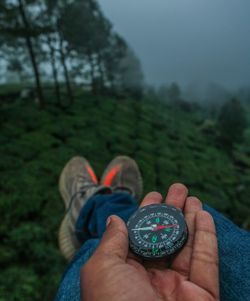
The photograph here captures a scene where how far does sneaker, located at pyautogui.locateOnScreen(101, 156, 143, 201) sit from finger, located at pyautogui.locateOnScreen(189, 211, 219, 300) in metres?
2.82

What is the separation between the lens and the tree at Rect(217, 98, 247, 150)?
2514 centimetres

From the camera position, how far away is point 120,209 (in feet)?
10.5

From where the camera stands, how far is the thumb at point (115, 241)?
5.00 feet

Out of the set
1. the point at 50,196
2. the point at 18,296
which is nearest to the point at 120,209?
the point at 18,296

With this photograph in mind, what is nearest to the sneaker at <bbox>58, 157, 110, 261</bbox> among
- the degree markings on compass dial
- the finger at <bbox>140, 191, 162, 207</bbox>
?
the finger at <bbox>140, 191, 162, 207</bbox>

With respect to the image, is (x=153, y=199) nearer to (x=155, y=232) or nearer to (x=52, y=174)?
(x=155, y=232)

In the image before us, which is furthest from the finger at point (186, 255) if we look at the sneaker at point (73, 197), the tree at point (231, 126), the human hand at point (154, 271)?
the tree at point (231, 126)

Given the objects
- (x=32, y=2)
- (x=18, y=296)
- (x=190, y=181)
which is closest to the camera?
(x=18, y=296)

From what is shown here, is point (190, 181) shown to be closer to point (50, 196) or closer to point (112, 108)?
point (50, 196)

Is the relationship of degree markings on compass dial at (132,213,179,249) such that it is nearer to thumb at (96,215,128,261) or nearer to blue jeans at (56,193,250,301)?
thumb at (96,215,128,261)

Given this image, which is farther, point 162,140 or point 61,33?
point 61,33

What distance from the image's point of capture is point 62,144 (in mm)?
11398

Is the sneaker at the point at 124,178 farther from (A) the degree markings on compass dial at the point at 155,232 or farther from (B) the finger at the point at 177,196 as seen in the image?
(A) the degree markings on compass dial at the point at 155,232

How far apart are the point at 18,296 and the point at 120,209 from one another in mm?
1682
